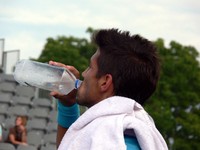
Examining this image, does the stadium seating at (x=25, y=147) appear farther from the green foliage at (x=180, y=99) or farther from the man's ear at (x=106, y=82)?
the green foliage at (x=180, y=99)

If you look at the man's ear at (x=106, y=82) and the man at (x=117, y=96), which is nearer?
the man at (x=117, y=96)

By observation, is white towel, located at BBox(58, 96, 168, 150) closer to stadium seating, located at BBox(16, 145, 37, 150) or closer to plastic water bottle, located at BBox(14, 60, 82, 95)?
plastic water bottle, located at BBox(14, 60, 82, 95)

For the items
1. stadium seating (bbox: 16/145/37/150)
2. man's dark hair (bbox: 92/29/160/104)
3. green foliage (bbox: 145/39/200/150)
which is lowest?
green foliage (bbox: 145/39/200/150)

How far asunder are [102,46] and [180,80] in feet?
134

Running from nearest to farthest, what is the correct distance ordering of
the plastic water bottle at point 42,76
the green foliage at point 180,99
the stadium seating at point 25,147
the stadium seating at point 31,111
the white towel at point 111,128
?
1. the white towel at point 111,128
2. the plastic water bottle at point 42,76
3. the stadium seating at point 25,147
4. the stadium seating at point 31,111
5. the green foliage at point 180,99

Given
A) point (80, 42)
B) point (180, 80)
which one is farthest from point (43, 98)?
point (80, 42)

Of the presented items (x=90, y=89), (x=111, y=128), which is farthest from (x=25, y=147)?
(x=111, y=128)

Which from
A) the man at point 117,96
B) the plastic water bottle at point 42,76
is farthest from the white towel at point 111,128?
the plastic water bottle at point 42,76

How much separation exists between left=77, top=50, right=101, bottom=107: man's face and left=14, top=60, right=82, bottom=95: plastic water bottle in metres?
0.41

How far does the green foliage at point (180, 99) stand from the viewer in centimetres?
4272

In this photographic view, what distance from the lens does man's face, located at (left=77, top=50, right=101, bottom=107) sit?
10.4 feet

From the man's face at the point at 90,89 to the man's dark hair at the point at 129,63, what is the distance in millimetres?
27

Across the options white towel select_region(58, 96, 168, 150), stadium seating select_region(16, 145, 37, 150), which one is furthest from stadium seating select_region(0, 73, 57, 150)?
white towel select_region(58, 96, 168, 150)

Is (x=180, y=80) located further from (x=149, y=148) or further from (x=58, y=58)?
(x=149, y=148)
